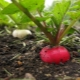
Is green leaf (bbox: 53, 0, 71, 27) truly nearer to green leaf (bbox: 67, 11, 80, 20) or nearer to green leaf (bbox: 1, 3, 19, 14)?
green leaf (bbox: 67, 11, 80, 20)

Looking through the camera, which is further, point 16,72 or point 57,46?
point 57,46

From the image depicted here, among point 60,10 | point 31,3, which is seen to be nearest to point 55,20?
point 60,10

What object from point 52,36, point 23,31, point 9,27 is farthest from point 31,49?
point 9,27

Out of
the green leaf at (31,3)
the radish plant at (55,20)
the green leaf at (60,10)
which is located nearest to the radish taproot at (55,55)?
the radish plant at (55,20)

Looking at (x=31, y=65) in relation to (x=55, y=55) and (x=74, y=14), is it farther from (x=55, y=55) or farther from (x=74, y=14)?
(x=74, y=14)

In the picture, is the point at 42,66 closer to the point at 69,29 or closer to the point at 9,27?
the point at 69,29

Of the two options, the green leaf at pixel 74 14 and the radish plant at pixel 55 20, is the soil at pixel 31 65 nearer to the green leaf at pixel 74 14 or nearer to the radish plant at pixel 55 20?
the radish plant at pixel 55 20
